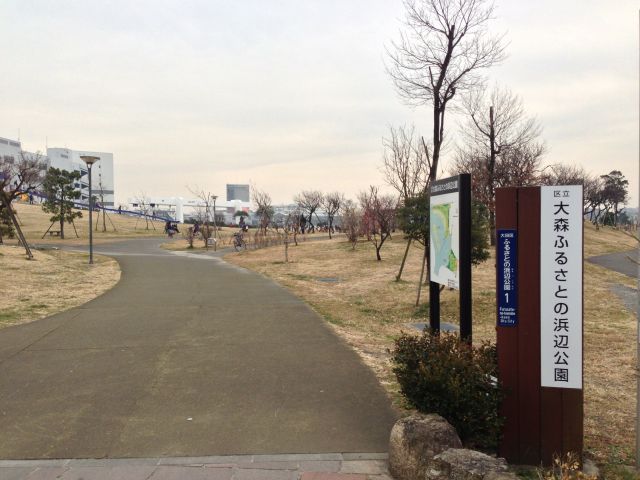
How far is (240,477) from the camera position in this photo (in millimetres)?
3170

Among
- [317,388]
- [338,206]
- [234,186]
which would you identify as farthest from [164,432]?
[234,186]

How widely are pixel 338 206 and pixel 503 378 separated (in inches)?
2167

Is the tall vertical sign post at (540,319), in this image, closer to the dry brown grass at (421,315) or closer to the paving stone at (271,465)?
the dry brown grass at (421,315)

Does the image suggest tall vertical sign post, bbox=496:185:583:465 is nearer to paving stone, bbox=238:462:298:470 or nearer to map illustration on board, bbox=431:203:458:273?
map illustration on board, bbox=431:203:458:273

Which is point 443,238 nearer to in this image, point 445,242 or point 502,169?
point 445,242

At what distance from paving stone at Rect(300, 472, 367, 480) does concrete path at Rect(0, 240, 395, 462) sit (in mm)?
354

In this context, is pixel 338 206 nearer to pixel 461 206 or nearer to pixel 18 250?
pixel 18 250

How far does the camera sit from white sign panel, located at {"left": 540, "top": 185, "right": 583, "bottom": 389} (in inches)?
132

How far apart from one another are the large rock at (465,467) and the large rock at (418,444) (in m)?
0.22

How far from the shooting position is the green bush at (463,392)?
3338 millimetres

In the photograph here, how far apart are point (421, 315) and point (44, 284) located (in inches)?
378

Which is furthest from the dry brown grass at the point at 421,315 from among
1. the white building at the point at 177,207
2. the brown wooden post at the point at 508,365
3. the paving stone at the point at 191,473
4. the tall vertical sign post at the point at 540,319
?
the white building at the point at 177,207

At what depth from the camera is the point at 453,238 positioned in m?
4.15

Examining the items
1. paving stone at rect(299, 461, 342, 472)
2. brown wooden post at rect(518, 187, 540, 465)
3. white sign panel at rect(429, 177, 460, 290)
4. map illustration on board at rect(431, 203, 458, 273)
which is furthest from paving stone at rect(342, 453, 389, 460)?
map illustration on board at rect(431, 203, 458, 273)
